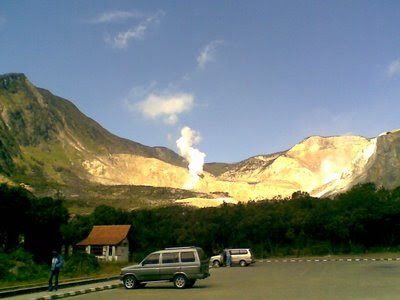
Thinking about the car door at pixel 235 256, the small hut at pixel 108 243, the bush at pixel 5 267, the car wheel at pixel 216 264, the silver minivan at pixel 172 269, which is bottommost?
the silver minivan at pixel 172 269

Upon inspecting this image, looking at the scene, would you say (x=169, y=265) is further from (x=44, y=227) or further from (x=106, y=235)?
(x=106, y=235)

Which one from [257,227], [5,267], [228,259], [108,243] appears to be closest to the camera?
[5,267]

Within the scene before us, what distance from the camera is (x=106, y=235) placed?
69.9 meters

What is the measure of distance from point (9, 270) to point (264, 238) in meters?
46.2

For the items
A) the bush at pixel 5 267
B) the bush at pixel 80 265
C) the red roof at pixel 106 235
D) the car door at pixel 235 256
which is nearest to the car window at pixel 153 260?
the bush at pixel 5 267

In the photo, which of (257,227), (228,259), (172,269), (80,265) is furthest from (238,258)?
(172,269)

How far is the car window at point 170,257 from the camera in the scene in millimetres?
24445

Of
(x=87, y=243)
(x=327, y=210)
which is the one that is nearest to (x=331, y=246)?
(x=327, y=210)

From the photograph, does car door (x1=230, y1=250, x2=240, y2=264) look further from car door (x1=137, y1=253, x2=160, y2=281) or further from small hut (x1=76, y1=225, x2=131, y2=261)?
car door (x1=137, y1=253, x2=160, y2=281)

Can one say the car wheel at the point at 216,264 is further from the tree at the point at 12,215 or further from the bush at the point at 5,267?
the bush at the point at 5,267

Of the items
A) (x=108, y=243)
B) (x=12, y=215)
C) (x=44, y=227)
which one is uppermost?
(x=12, y=215)

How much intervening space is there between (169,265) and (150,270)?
36.8 inches

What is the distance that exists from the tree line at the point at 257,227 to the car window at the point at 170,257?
36.1 meters

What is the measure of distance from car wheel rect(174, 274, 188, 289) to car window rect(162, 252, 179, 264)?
0.77 m
